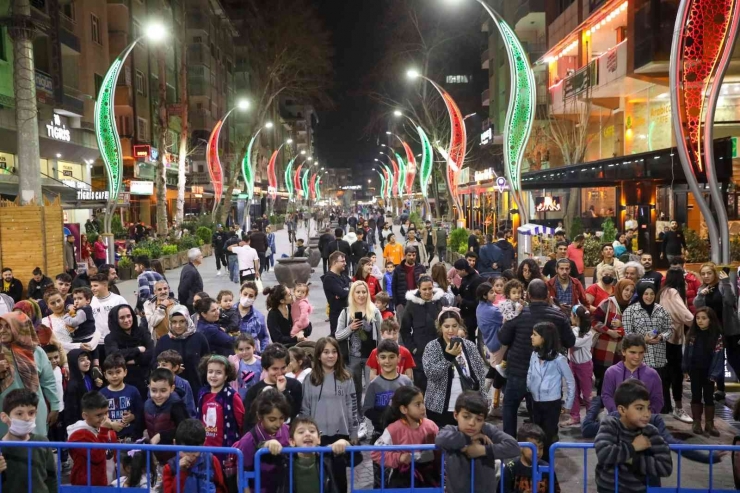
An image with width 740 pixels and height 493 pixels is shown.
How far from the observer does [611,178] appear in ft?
73.8

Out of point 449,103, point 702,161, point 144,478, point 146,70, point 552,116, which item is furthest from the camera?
point 146,70

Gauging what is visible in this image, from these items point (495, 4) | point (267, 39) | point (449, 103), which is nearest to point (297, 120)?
point (495, 4)

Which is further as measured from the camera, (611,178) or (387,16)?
(387,16)

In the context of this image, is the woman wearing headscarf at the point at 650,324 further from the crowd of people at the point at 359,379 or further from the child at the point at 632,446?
the child at the point at 632,446

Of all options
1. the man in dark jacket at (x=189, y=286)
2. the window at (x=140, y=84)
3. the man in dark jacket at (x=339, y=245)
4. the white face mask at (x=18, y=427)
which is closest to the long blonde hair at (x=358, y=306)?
the white face mask at (x=18, y=427)

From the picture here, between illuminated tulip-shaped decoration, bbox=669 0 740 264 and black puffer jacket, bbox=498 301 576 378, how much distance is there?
15.1ft

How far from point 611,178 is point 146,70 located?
3041cm

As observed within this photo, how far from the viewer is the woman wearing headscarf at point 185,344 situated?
6.57 meters

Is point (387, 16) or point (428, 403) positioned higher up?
point (387, 16)

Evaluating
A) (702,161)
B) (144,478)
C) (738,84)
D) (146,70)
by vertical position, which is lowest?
(144,478)

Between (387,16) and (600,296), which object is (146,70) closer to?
(387,16)

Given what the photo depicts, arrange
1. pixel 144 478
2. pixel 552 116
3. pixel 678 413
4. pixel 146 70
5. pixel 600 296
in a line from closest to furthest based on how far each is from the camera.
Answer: pixel 144 478 → pixel 678 413 → pixel 600 296 → pixel 552 116 → pixel 146 70

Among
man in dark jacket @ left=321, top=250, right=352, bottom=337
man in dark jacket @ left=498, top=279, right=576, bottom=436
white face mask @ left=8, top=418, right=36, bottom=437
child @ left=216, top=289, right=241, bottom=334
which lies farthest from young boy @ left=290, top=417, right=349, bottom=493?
man in dark jacket @ left=321, top=250, right=352, bottom=337

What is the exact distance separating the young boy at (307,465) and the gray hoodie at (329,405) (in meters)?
1.03
